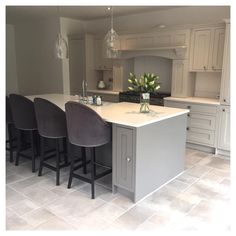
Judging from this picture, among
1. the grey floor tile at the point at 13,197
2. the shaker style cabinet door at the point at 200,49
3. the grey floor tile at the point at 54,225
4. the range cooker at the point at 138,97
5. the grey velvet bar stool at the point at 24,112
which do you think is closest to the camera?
the grey floor tile at the point at 54,225

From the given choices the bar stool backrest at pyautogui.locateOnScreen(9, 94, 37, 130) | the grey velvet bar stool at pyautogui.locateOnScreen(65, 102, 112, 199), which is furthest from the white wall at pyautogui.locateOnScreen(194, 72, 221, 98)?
the bar stool backrest at pyautogui.locateOnScreen(9, 94, 37, 130)

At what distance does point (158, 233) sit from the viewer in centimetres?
228

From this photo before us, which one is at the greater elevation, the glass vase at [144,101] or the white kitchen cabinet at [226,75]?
the white kitchen cabinet at [226,75]

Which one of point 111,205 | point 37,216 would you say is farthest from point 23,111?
point 111,205

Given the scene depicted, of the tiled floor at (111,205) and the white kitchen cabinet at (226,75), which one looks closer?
the tiled floor at (111,205)

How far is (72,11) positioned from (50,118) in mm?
3362

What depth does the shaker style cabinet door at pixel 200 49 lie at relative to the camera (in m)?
4.47

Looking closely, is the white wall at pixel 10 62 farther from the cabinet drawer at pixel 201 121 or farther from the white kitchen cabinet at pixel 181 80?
the cabinet drawer at pixel 201 121

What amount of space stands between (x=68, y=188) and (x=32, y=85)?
4973 millimetres

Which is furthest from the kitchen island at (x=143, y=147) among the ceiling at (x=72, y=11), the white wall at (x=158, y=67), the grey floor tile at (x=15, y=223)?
the ceiling at (x=72, y=11)

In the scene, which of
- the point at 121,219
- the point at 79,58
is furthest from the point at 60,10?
the point at 121,219

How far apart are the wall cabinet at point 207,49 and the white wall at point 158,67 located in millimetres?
773

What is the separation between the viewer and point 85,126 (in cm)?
279

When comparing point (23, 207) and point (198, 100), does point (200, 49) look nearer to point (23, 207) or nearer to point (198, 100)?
point (198, 100)
